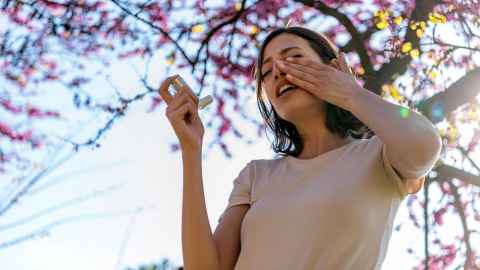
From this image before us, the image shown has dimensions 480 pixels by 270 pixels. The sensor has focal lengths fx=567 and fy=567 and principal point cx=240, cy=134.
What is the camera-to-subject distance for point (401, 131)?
44.9 inches

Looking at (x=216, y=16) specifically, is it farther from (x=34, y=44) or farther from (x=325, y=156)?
(x=325, y=156)

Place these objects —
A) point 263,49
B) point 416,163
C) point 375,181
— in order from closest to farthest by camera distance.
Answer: point 416,163 → point 375,181 → point 263,49

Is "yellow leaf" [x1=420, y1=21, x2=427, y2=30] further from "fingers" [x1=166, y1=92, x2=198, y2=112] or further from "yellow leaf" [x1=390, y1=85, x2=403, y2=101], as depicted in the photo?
"fingers" [x1=166, y1=92, x2=198, y2=112]

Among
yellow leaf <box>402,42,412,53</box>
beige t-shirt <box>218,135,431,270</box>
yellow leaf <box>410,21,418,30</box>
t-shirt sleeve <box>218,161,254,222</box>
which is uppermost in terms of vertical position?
yellow leaf <box>410,21,418,30</box>

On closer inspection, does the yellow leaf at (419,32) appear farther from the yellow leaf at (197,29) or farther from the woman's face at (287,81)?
the woman's face at (287,81)

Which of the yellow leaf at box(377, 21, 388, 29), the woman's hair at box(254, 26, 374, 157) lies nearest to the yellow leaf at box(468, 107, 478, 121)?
the yellow leaf at box(377, 21, 388, 29)

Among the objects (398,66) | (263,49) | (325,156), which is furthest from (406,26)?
(325,156)

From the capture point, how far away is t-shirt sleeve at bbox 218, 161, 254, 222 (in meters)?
1.49

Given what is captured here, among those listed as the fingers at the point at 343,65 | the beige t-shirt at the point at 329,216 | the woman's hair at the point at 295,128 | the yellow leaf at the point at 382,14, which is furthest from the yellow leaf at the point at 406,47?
the beige t-shirt at the point at 329,216

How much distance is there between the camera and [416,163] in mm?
1164

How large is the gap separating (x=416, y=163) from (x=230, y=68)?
3521 millimetres

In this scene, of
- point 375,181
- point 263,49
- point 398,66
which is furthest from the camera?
point 398,66

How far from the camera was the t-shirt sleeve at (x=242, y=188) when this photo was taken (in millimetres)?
1491

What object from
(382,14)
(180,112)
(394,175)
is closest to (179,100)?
(180,112)
